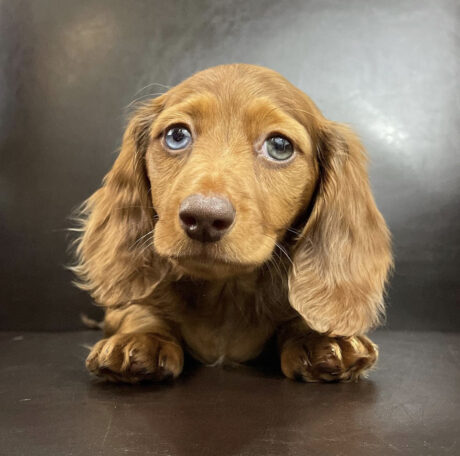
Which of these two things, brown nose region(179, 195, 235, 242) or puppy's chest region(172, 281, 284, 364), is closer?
brown nose region(179, 195, 235, 242)

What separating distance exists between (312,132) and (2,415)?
116cm

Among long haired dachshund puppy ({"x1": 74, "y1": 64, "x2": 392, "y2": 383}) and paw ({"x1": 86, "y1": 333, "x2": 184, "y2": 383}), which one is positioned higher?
long haired dachshund puppy ({"x1": 74, "y1": 64, "x2": 392, "y2": 383})

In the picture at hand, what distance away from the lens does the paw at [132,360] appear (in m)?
1.94

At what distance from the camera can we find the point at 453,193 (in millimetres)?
3119

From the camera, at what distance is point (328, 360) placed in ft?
6.57

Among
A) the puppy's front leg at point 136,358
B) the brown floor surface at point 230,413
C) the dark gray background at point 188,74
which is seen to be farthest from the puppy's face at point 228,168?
the dark gray background at point 188,74

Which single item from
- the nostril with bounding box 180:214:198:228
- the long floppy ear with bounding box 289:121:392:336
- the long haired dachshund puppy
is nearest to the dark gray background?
the long haired dachshund puppy

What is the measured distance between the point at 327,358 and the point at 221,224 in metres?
0.53

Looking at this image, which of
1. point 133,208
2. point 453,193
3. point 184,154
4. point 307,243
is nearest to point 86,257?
point 133,208

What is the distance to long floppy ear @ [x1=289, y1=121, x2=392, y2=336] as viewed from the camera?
2088mm

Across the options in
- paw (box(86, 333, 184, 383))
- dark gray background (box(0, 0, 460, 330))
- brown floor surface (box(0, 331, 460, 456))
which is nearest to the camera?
brown floor surface (box(0, 331, 460, 456))

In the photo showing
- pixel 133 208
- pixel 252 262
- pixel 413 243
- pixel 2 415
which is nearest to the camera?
pixel 2 415

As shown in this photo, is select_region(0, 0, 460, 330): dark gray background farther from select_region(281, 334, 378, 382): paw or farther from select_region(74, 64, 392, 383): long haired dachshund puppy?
select_region(281, 334, 378, 382): paw

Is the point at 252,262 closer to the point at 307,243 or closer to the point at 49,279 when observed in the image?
the point at 307,243
